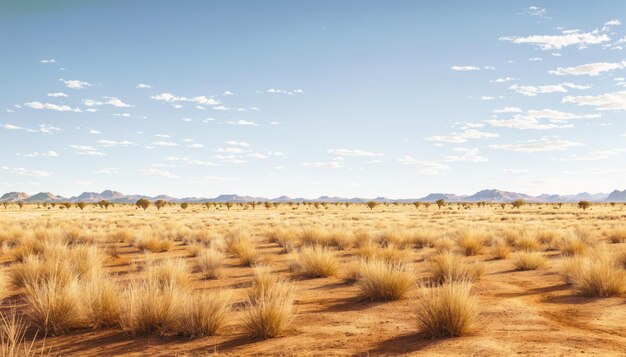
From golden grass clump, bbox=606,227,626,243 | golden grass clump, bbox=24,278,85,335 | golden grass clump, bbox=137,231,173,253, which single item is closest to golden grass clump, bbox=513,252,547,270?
golden grass clump, bbox=606,227,626,243

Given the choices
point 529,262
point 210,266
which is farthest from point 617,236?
point 210,266

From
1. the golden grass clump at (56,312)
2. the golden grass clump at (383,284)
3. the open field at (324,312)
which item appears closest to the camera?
the open field at (324,312)

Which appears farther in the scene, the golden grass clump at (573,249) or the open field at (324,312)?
the golden grass clump at (573,249)

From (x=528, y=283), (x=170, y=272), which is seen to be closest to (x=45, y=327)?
(x=170, y=272)

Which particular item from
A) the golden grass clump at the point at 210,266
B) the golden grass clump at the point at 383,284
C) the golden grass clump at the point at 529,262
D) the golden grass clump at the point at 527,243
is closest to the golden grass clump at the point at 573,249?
the golden grass clump at the point at 527,243

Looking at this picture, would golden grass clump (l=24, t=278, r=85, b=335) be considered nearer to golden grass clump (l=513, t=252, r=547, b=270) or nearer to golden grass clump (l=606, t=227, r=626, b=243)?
golden grass clump (l=513, t=252, r=547, b=270)

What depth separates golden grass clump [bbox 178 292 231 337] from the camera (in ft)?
25.9

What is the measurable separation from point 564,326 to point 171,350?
638 cm

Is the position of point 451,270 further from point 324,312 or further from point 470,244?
point 470,244

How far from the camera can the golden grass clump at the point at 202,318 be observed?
25.9ft

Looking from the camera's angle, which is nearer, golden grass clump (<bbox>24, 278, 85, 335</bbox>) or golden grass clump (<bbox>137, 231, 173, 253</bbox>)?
golden grass clump (<bbox>24, 278, 85, 335</bbox>)

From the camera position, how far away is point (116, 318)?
28.5 feet

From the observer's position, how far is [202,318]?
7887mm

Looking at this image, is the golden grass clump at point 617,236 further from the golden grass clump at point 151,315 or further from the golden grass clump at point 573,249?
the golden grass clump at point 151,315
